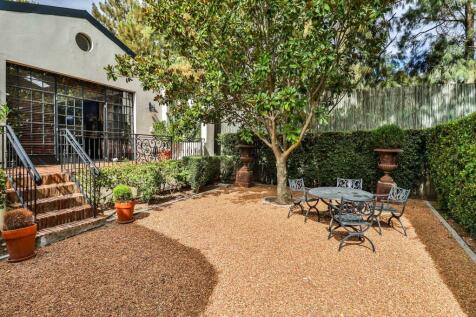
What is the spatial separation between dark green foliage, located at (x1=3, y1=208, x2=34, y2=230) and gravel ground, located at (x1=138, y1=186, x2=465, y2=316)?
2.04m

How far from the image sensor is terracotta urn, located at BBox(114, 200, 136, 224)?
17.6 feet

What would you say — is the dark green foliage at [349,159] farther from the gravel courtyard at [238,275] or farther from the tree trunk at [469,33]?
the gravel courtyard at [238,275]

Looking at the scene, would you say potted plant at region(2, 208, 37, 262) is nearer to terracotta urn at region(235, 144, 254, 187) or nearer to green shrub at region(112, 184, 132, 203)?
green shrub at region(112, 184, 132, 203)

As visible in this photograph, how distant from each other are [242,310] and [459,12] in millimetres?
10738

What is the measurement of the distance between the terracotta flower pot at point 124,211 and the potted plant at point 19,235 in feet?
5.33

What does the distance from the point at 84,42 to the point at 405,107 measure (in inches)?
426

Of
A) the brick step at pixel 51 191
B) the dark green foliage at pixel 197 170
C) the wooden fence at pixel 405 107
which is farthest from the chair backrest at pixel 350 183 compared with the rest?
the brick step at pixel 51 191

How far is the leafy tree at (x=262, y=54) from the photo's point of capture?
5324 mm

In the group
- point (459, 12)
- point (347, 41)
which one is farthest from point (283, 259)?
point (459, 12)

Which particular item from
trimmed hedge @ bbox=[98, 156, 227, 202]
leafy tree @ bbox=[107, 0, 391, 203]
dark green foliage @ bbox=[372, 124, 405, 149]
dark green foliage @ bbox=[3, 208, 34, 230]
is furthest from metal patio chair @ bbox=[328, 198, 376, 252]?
dark green foliage @ bbox=[3, 208, 34, 230]

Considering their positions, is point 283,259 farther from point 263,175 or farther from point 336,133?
point 263,175

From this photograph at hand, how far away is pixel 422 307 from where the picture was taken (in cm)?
274

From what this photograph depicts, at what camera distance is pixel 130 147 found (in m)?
10.5

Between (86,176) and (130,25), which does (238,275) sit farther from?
(130,25)
